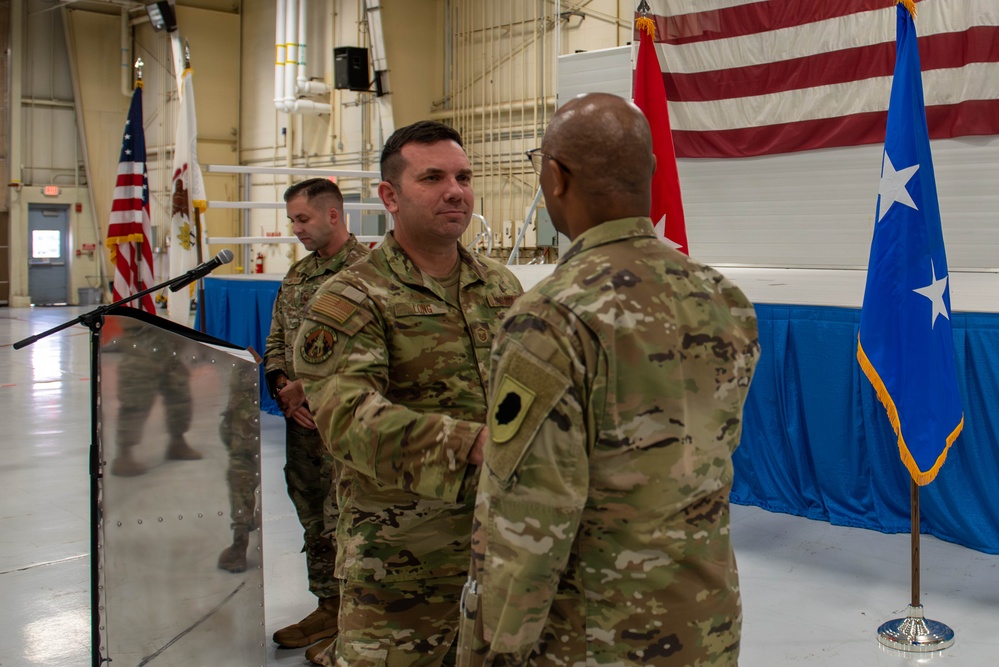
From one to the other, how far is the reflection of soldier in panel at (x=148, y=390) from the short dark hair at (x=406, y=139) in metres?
0.74

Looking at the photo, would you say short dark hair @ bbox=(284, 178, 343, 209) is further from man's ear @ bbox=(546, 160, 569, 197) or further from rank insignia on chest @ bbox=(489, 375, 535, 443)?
rank insignia on chest @ bbox=(489, 375, 535, 443)

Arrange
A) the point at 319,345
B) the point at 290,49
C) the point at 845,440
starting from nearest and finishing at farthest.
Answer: the point at 319,345 → the point at 845,440 → the point at 290,49

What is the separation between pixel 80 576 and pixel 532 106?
911 cm

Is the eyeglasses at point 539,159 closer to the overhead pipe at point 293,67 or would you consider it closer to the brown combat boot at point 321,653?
the brown combat boot at point 321,653

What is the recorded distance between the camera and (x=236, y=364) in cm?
244

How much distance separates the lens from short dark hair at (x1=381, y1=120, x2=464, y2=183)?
193 centimetres

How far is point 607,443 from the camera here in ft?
3.80

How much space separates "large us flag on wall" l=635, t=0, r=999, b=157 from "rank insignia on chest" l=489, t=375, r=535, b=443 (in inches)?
223

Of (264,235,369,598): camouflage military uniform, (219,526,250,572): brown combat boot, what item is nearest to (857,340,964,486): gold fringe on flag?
(264,235,369,598): camouflage military uniform

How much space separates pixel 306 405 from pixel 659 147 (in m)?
2.66

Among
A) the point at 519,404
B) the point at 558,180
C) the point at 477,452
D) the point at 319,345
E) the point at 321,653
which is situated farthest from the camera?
the point at 321,653

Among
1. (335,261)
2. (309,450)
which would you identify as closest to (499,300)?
(335,261)

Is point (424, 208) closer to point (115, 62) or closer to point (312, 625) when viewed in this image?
point (312, 625)

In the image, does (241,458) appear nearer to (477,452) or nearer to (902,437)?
(477,452)
